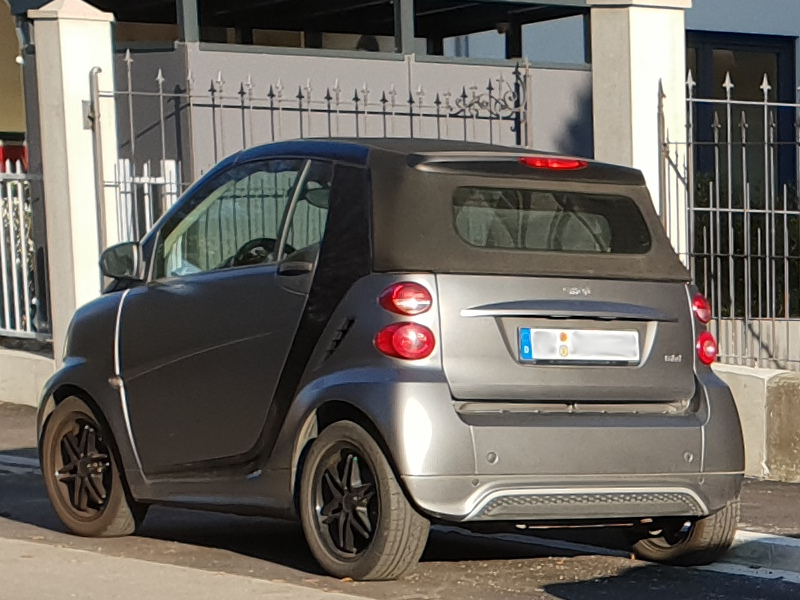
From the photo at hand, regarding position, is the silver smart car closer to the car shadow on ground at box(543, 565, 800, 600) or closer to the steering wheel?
the steering wheel

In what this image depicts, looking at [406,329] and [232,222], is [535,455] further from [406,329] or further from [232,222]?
[232,222]

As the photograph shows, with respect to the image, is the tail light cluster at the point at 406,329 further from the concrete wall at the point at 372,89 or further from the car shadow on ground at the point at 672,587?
the concrete wall at the point at 372,89

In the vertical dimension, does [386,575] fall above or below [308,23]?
below

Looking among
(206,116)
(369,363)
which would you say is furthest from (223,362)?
(206,116)

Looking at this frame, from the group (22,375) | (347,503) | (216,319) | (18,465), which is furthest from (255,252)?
(22,375)

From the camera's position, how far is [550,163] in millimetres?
7047

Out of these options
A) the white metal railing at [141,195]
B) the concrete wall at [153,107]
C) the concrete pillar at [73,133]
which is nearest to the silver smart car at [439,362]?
the white metal railing at [141,195]

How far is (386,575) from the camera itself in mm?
6676

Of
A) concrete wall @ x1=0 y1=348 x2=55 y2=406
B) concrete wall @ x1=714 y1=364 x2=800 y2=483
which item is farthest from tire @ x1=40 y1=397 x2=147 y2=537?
concrete wall @ x1=0 y1=348 x2=55 y2=406

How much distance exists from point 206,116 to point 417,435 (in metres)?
7.00

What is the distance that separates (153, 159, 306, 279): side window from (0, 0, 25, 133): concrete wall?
47.5 feet

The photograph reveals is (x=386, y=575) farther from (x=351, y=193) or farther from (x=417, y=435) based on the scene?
(x=351, y=193)

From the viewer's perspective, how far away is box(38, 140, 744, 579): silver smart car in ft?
21.5

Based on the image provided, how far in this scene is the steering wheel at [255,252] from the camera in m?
7.25
